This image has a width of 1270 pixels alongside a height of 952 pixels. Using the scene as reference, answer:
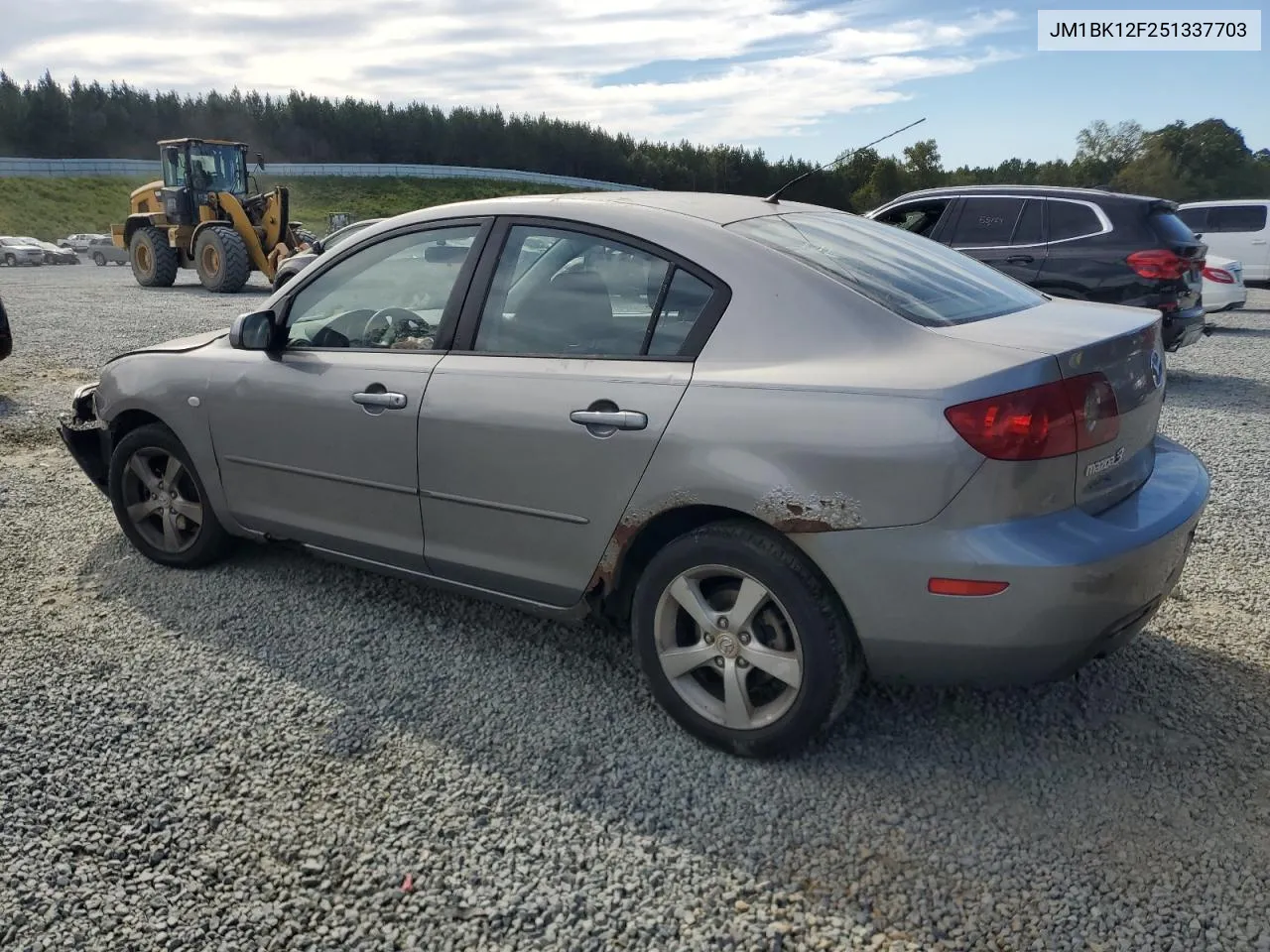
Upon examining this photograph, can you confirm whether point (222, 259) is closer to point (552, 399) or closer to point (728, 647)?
point (552, 399)

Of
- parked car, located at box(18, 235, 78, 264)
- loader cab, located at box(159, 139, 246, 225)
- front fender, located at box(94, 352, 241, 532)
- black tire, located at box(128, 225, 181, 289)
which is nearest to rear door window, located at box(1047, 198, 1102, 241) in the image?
front fender, located at box(94, 352, 241, 532)

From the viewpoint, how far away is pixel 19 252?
104 ft

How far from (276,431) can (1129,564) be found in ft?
9.79

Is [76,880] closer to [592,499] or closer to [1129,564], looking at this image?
[592,499]

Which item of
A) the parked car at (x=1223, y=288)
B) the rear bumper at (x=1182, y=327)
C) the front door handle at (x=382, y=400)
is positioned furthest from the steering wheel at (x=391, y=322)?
the parked car at (x=1223, y=288)

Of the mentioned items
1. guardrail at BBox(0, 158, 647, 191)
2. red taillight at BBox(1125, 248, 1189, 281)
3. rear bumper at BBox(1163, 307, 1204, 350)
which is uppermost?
guardrail at BBox(0, 158, 647, 191)

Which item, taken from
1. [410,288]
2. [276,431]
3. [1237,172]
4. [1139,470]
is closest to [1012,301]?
[1139,470]

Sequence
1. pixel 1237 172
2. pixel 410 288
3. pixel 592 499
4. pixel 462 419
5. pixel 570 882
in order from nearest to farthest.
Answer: pixel 570 882
pixel 592 499
pixel 462 419
pixel 410 288
pixel 1237 172

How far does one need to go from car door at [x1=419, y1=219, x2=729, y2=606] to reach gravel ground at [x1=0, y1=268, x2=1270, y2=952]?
20.2 inches

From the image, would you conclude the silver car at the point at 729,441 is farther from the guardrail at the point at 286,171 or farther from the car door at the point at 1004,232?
the guardrail at the point at 286,171

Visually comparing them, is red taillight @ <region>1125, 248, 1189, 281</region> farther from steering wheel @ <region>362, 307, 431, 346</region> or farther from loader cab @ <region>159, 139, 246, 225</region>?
loader cab @ <region>159, 139, 246, 225</region>

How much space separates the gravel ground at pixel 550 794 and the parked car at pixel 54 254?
113 ft

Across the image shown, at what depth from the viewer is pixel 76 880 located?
2.44m

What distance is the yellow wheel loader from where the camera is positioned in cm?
1881
